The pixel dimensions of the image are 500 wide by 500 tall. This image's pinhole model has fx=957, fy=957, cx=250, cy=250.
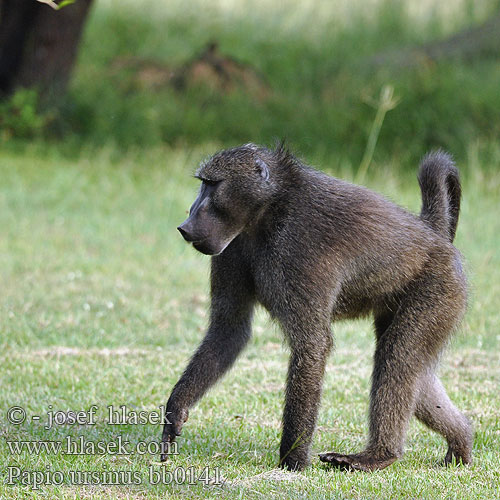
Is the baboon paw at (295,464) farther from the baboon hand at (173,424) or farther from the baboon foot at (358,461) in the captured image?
the baboon hand at (173,424)

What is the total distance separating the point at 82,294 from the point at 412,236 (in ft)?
12.2

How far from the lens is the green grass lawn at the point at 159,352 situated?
13.1 ft

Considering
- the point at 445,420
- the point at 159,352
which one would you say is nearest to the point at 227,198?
the point at 445,420

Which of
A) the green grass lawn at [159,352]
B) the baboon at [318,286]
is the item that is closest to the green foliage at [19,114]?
the green grass lawn at [159,352]

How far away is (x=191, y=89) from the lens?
561 inches

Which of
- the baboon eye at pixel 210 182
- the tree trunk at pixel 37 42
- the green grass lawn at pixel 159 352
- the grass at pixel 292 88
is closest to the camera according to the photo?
the green grass lawn at pixel 159 352

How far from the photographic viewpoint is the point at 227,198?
4227mm

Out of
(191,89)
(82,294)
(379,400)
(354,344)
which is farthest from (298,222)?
(191,89)

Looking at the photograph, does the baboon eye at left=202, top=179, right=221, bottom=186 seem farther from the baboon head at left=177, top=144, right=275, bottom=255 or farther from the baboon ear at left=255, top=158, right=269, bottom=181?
the baboon ear at left=255, top=158, right=269, bottom=181

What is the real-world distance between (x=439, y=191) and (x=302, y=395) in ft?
4.29

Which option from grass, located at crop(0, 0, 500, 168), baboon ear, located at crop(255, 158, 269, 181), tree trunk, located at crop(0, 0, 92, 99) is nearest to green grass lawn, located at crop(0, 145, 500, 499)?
baboon ear, located at crop(255, 158, 269, 181)

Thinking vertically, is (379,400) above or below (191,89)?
below

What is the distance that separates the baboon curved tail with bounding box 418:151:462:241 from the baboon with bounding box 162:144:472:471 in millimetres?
149

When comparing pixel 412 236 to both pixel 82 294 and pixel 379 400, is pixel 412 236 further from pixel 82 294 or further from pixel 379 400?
pixel 82 294
